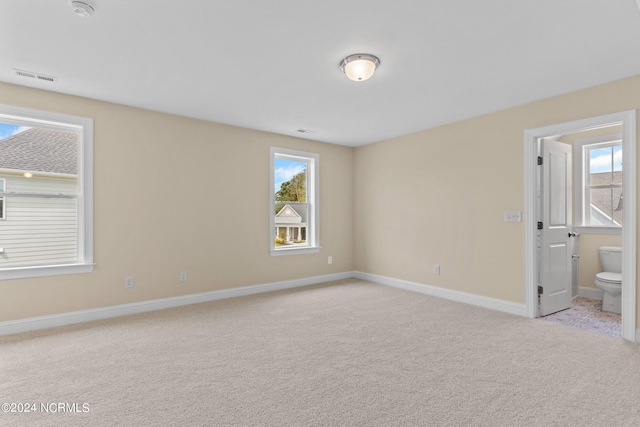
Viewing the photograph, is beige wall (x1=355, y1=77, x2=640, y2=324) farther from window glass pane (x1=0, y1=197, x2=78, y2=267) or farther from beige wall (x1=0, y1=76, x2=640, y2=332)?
window glass pane (x1=0, y1=197, x2=78, y2=267)

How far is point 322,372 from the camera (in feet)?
8.08

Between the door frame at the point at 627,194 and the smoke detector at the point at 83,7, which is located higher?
the smoke detector at the point at 83,7

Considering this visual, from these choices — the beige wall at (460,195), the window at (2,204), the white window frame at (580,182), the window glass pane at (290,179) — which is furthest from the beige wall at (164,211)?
the white window frame at (580,182)

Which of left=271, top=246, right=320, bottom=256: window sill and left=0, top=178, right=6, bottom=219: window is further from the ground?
left=0, top=178, right=6, bottom=219: window

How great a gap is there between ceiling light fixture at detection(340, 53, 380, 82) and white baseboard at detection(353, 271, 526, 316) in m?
3.18

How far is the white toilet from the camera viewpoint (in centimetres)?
393

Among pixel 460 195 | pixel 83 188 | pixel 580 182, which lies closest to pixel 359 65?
pixel 460 195

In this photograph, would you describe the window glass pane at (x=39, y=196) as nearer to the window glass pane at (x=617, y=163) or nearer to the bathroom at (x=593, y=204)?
the bathroom at (x=593, y=204)

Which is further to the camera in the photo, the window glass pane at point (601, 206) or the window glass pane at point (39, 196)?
the window glass pane at point (601, 206)

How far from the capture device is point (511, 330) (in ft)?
11.0

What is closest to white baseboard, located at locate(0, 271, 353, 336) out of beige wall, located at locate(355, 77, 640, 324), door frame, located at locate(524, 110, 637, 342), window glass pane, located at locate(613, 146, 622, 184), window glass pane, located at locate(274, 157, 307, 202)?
window glass pane, located at locate(274, 157, 307, 202)

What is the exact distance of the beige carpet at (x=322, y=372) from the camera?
6.39ft

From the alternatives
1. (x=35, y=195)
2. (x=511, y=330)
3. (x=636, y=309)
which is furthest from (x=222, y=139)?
(x=636, y=309)

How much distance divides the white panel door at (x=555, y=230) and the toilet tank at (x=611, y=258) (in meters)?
0.68
